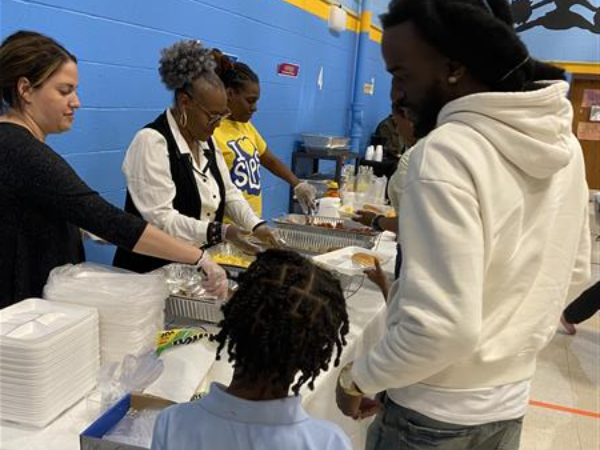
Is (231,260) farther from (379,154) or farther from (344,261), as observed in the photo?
(379,154)

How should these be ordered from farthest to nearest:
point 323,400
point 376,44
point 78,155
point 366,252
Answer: point 376,44 → point 78,155 → point 366,252 → point 323,400

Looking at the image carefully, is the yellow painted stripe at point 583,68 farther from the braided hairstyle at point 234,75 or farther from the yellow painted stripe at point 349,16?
the braided hairstyle at point 234,75

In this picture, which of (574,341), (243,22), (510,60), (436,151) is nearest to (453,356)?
(436,151)

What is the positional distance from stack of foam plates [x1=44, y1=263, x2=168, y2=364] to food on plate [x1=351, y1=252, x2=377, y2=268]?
2.58ft

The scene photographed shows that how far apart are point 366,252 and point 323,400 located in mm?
763

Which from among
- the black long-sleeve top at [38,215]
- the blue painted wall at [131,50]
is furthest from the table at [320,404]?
the blue painted wall at [131,50]

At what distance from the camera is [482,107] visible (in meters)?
0.82

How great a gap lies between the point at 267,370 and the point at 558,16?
7496 mm

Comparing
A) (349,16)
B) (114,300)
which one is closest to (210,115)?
(114,300)

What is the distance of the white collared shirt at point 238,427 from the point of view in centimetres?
72

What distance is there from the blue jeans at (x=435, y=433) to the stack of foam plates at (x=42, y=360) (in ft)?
1.93

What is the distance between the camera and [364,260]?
1.82 meters

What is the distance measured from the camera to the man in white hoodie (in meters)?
0.79

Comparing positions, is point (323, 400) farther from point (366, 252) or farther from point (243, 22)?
point (243, 22)
